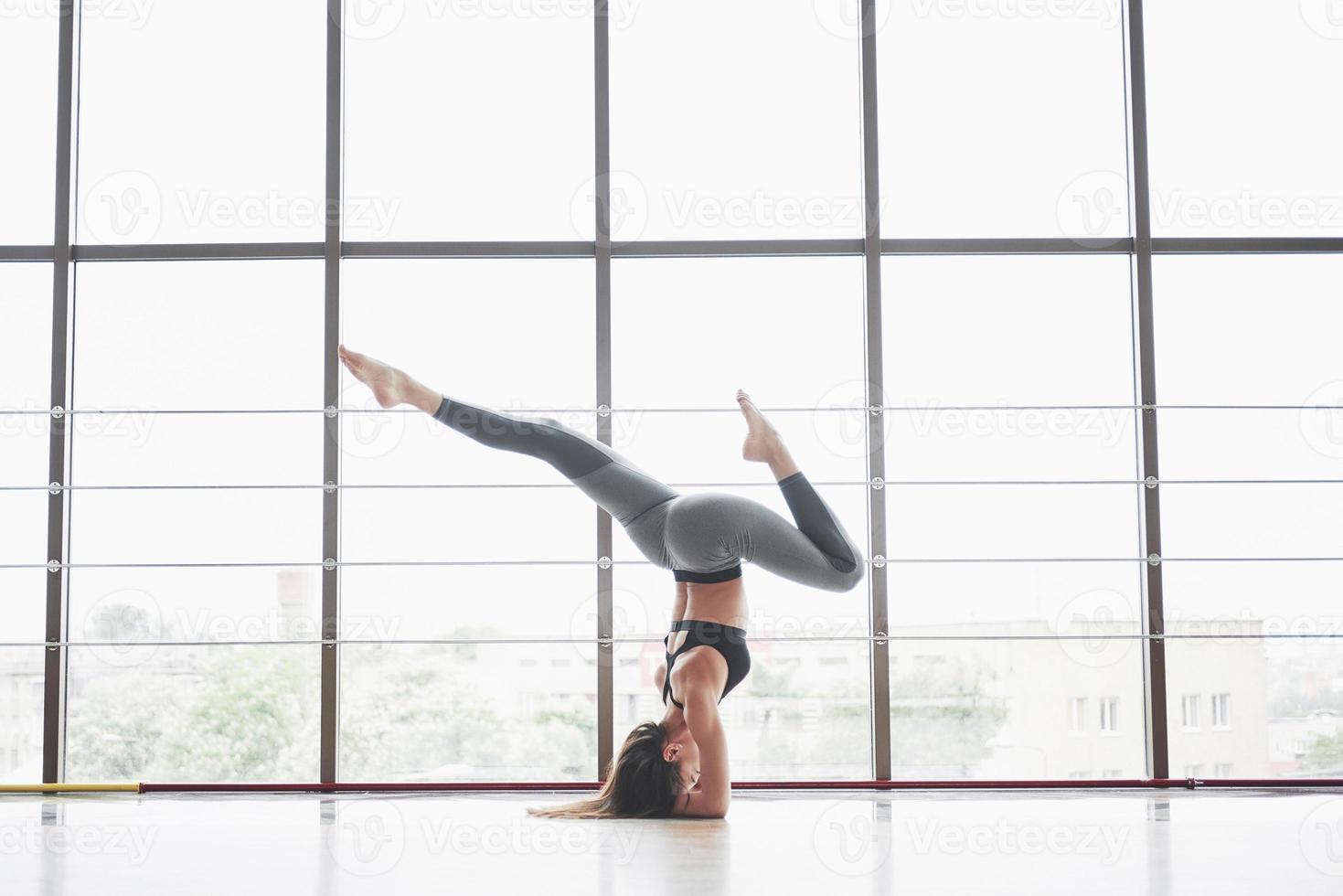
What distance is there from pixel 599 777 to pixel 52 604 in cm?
193

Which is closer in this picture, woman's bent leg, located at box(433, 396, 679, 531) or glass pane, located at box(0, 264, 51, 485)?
woman's bent leg, located at box(433, 396, 679, 531)

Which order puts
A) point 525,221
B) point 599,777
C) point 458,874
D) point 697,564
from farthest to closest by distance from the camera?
1. point 525,221
2. point 599,777
3. point 697,564
4. point 458,874

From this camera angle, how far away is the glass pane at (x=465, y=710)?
3.84 metres

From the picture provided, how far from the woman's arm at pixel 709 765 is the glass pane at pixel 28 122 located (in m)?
2.86

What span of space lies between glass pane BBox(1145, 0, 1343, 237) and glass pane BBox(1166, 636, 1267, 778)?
144 centimetres

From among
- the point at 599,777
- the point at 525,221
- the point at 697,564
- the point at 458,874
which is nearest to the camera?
the point at 458,874

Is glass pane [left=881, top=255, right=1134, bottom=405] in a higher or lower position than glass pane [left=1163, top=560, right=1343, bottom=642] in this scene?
higher

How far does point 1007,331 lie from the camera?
155 inches

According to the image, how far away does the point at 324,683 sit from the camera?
12.4 feet

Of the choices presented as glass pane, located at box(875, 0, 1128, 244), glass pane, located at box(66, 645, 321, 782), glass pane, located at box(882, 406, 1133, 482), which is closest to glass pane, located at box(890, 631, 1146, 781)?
glass pane, located at box(882, 406, 1133, 482)

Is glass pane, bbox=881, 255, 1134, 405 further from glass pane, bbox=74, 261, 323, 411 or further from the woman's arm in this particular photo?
glass pane, bbox=74, 261, 323, 411

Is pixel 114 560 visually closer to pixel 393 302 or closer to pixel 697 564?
A: pixel 393 302

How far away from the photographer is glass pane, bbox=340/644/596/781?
384 centimetres

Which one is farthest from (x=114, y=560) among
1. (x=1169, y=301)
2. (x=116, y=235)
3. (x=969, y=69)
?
(x=1169, y=301)
